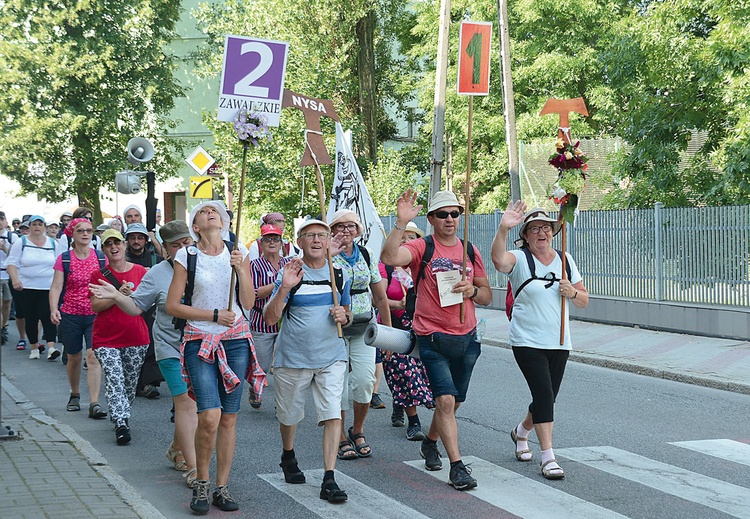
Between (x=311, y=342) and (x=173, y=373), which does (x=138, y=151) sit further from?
(x=311, y=342)

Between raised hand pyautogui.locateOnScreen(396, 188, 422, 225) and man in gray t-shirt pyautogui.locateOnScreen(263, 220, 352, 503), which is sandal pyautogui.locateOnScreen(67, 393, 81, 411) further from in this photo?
raised hand pyautogui.locateOnScreen(396, 188, 422, 225)

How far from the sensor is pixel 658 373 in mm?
12148

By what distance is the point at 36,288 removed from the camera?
1443 cm

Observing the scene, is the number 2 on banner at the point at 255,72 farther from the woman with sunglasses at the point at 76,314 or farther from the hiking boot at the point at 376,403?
the hiking boot at the point at 376,403

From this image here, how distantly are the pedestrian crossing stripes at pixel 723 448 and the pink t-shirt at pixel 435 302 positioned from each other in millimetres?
2204

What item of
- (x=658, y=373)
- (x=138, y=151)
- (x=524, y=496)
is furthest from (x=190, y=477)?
(x=138, y=151)

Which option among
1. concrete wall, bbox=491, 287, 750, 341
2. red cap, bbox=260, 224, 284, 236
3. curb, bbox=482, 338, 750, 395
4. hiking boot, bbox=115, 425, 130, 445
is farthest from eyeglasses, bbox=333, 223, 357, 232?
concrete wall, bbox=491, 287, 750, 341

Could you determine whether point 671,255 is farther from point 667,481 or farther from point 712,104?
point 667,481

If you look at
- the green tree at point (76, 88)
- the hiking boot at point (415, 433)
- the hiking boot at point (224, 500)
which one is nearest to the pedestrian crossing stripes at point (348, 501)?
the hiking boot at point (224, 500)

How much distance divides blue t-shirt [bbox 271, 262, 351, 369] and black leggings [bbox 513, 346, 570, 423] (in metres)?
1.33

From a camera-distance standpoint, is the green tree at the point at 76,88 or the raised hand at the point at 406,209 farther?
the green tree at the point at 76,88

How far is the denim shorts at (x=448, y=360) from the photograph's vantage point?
675cm

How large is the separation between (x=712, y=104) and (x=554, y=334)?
1374 cm

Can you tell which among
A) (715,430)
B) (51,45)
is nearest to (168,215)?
(51,45)
